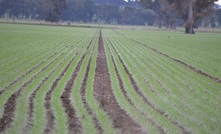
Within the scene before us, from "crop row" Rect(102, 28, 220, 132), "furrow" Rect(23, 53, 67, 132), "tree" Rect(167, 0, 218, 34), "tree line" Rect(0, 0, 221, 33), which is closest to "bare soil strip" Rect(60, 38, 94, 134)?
"furrow" Rect(23, 53, 67, 132)

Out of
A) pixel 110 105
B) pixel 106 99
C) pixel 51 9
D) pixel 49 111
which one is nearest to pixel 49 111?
pixel 49 111

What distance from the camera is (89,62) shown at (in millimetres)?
18594

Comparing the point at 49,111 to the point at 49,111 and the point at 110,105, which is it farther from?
the point at 110,105

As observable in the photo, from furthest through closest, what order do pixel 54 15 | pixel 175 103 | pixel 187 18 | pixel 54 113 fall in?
pixel 54 15
pixel 187 18
pixel 175 103
pixel 54 113

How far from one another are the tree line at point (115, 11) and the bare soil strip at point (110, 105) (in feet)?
210

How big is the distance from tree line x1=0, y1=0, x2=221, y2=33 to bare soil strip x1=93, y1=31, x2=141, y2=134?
63.9 meters

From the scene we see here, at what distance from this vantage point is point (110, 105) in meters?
9.55

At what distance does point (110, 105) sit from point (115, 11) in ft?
503

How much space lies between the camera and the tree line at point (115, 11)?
76.1 meters

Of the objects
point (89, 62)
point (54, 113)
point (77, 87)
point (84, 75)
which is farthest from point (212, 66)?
point (54, 113)

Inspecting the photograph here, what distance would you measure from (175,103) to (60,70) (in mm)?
7260

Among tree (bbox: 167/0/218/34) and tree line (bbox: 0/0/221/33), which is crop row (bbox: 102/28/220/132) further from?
tree line (bbox: 0/0/221/33)

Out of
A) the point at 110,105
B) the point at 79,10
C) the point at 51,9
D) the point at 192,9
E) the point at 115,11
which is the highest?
the point at 115,11

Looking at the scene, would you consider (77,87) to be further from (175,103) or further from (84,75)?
(175,103)
